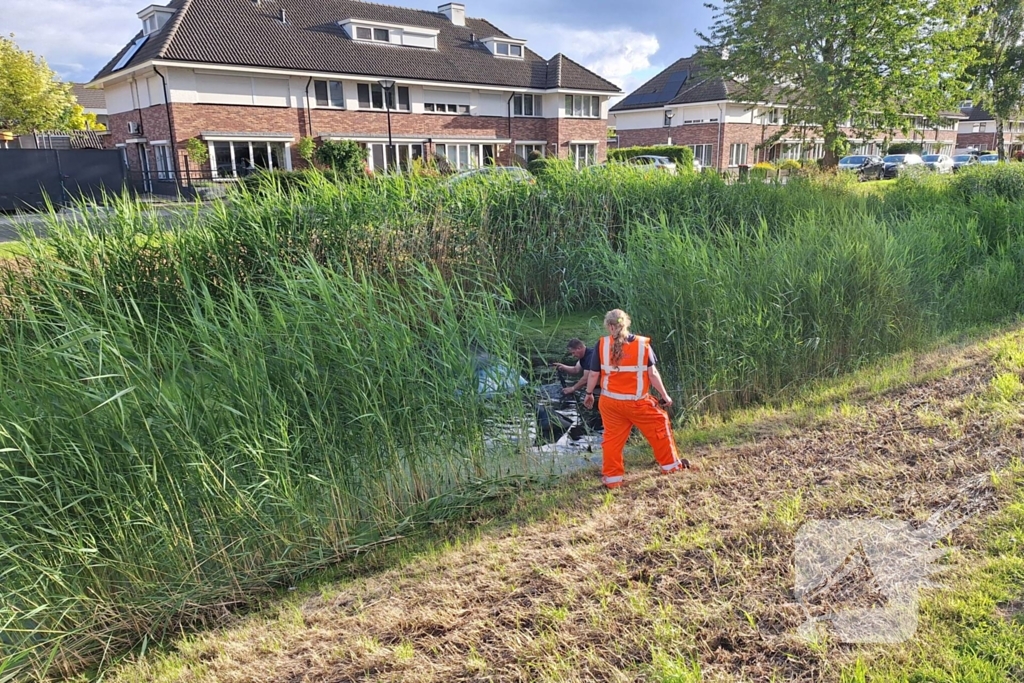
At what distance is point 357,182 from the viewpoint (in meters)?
8.24

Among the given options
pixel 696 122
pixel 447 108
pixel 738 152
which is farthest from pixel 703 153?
pixel 447 108

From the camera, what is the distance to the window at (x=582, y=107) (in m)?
39.8

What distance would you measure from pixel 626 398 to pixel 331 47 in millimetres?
32229

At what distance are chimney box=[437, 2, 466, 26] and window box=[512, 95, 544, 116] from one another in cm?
606

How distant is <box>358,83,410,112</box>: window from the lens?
32.4 meters

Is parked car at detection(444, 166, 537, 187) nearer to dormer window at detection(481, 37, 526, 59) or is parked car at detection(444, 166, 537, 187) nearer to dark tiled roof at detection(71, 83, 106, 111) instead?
dormer window at detection(481, 37, 526, 59)

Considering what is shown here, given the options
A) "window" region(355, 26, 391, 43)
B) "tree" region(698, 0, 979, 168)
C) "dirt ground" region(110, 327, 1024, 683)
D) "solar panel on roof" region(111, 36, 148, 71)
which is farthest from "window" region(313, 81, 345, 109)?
"dirt ground" region(110, 327, 1024, 683)

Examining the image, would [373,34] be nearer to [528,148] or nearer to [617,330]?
[528,148]

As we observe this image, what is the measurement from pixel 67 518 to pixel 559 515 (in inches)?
108

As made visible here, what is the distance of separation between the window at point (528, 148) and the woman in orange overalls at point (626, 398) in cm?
3579

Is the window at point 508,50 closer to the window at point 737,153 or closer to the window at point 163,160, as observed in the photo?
the window at point 737,153

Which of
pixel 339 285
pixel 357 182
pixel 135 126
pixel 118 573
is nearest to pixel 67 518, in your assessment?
pixel 118 573

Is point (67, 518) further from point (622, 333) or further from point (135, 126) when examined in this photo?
point (135, 126)

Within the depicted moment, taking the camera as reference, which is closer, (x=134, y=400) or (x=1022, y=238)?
(x=134, y=400)
